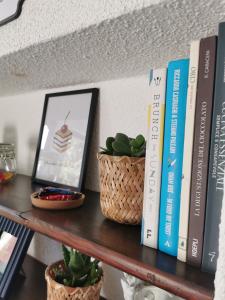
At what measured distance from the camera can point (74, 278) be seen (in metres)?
0.61

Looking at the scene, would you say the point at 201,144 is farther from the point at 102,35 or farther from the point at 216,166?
the point at 102,35

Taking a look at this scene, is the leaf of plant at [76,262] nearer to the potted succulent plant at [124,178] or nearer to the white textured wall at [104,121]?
the white textured wall at [104,121]

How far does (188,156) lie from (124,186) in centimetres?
15

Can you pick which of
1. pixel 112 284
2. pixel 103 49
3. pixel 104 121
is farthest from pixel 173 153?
pixel 112 284

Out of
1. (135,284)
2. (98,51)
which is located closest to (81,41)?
(98,51)

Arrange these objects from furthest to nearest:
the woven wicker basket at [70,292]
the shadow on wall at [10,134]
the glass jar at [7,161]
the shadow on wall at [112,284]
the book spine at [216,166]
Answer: the shadow on wall at [10,134] < the glass jar at [7,161] < the shadow on wall at [112,284] < the woven wicker basket at [70,292] < the book spine at [216,166]

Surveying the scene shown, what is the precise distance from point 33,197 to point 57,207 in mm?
61

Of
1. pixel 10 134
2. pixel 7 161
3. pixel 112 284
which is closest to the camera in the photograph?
pixel 112 284

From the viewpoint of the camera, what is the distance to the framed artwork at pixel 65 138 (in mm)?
693

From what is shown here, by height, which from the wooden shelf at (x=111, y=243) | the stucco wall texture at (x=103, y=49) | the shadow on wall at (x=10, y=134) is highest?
the stucco wall texture at (x=103, y=49)

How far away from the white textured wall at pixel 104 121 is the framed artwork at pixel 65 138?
32 millimetres

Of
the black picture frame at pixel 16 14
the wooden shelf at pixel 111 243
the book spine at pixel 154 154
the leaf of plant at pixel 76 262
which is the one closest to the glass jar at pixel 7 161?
the wooden shelf at pixel 111 243

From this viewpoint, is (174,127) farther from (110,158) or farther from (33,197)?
(33,197)

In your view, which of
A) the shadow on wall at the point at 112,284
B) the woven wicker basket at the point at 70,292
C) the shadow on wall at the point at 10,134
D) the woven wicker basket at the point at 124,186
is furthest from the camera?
the shadow on wall at the point at 10,134
